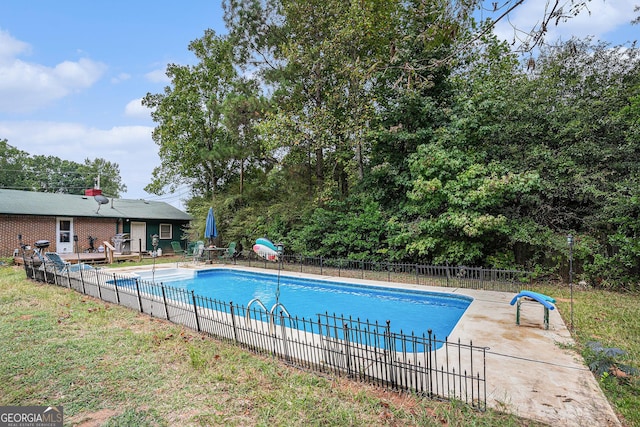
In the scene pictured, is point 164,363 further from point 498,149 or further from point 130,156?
point 130,156

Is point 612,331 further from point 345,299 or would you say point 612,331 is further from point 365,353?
point 345,299

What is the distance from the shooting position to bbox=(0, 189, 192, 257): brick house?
14521 millimetres

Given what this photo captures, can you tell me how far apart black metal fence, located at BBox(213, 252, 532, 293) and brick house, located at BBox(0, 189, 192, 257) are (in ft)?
26.0

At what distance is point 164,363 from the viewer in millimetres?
3996

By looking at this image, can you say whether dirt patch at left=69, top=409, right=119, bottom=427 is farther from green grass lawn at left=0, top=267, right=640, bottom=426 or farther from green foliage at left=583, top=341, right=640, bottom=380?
green foliage at left=583, top=341, right=640, bottom=380

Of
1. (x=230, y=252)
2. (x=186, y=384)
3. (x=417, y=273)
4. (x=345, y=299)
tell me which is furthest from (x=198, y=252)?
(x=186, y=384)

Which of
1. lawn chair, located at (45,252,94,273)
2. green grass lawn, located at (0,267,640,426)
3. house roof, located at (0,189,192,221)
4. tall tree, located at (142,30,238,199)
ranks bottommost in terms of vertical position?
green grass lawn, located at (0,267,640,426)

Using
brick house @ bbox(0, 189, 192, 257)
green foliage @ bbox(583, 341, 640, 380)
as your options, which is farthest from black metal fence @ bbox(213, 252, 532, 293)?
brick house @ bbox(0, 189, 192, 257)

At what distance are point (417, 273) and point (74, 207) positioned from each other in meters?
17.6

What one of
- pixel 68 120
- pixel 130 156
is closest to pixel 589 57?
pixel 68 120

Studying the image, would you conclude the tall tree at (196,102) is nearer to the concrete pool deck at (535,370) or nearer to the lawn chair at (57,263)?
the lawn chair at (57,263)

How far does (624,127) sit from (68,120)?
26.5 metres

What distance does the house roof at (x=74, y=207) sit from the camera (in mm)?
14959

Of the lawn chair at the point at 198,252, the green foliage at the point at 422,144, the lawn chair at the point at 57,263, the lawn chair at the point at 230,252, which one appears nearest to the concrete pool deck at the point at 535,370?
the green foliage at the point at 422,144
